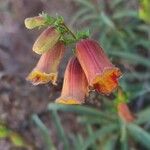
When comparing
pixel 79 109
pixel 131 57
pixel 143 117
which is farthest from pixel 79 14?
pixel 143 117

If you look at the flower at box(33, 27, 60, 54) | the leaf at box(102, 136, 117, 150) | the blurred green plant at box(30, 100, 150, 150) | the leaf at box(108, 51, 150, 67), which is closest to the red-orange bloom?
the blurred green plant at box(30, 100, 150, 150)

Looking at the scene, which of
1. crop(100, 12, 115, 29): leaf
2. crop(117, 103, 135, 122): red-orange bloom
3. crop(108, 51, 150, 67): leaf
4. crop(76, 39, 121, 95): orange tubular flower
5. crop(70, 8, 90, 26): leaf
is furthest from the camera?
crop(70, 8, 90, 26): leaf

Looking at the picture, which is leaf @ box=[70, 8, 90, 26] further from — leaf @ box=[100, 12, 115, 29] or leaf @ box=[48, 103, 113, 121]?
leaf @ box=[48, 103, 113, 121]

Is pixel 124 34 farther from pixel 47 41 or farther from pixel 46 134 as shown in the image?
pixel 47 41

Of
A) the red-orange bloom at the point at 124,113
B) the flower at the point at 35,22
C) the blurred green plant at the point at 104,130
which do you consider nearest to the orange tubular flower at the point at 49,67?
the flower at the point at 35,22

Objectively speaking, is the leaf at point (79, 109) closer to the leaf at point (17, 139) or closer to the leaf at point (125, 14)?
the leaf at point (17, 139)
